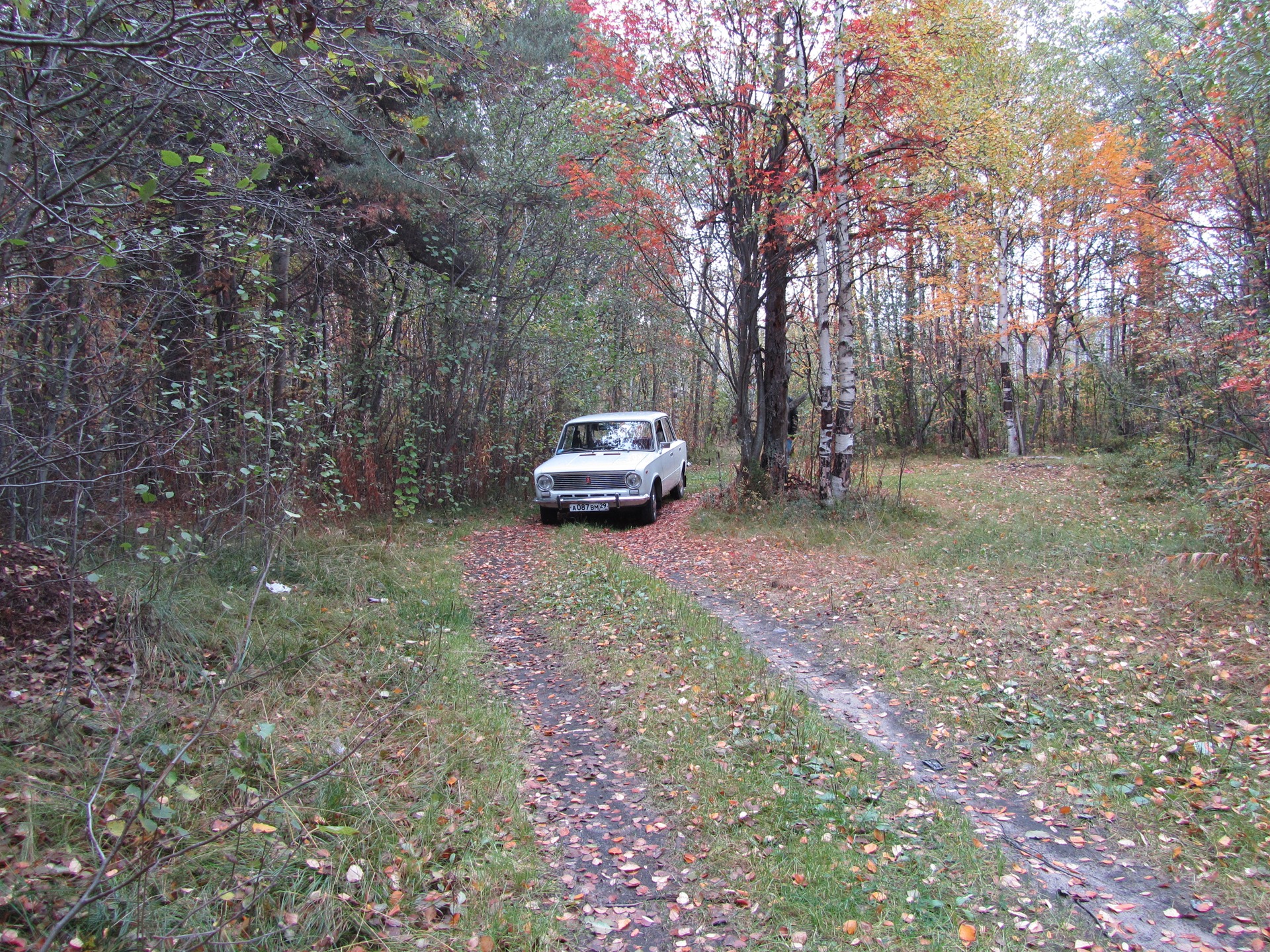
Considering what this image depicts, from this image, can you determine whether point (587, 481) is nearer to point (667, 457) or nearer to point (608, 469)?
point (608, 469)

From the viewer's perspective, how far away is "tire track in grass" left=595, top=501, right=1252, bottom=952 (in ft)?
8.63

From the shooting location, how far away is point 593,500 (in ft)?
36.3

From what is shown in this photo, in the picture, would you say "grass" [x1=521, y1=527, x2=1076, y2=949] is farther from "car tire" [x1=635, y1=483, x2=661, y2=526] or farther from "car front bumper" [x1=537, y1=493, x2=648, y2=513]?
"car tire" [x1=635, y1=483, x2=661, y2=526]

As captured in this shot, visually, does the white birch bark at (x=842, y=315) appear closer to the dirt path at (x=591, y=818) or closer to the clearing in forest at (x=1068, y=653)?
the clearing in forest at (x=1068, y=653)

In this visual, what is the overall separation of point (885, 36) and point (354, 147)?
702 centimetres

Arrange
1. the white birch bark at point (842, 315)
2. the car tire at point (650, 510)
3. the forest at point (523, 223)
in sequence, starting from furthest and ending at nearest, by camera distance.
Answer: the car tire at point (650, 510) < the white birch bark at point (842, 315) < the forest at point (523, 223)

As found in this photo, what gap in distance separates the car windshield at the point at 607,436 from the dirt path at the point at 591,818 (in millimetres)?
6350

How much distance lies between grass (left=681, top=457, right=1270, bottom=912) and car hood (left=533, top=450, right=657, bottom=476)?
1.74 m

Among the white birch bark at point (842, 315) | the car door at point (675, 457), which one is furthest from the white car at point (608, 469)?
the white birch bark at point (842, 315)

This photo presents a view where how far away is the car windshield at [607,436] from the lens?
12055 mm

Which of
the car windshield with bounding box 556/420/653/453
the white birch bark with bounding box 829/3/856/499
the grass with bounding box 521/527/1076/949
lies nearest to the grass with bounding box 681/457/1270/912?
the grass with bounding box 521/527/1076/949

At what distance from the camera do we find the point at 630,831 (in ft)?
11.0

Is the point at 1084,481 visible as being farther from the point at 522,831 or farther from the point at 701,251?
the point at 522,831

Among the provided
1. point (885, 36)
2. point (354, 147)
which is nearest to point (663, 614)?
point (354, 147)
